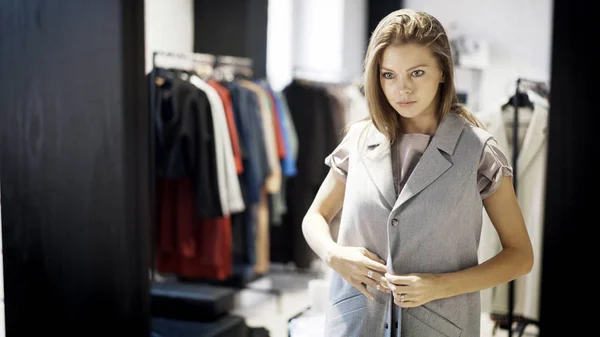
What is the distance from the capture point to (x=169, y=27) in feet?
8.19

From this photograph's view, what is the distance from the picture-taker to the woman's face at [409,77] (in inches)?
35.3

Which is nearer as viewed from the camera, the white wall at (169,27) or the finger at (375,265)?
the finger at (375,265)

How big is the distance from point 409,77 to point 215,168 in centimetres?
173

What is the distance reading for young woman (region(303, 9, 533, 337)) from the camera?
2.93 feet

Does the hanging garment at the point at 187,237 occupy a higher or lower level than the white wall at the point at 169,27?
lower

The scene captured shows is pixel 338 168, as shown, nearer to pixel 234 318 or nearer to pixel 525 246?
pixel 525 246

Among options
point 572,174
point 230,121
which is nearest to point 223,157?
point 230,121

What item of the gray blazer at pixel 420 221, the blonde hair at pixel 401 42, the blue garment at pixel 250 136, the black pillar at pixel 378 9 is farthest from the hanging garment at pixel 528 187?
the blue garment at pixel 250 136

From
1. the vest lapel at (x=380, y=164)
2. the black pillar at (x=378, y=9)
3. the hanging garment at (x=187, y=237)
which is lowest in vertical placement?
the hanging garment at (x=187, y=237)

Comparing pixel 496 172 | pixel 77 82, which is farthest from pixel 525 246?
pixel 77 82

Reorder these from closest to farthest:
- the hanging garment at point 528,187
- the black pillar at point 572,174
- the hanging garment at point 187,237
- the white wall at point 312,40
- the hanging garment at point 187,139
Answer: the black pillar at point 572,174 < the hanging garment at point 528,187 < the white wall at point 312,40 < the hanging garment at point 187,139 < the hanging garment at point 187,237

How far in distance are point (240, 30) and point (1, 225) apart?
2.02 metres

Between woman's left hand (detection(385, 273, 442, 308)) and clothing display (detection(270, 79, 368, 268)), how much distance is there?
200 centimetres

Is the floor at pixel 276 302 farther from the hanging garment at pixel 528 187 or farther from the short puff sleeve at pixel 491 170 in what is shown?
the short puff sleeve at pixel 491 170
